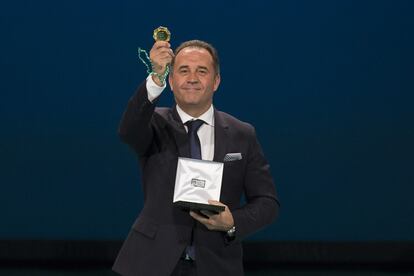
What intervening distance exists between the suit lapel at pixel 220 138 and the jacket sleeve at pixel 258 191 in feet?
0.26

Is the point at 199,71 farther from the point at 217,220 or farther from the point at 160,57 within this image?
the point at 217,220

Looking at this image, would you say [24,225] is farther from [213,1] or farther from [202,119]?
[202,119]

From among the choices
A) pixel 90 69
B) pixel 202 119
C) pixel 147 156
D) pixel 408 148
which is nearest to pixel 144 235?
pixel 147 156

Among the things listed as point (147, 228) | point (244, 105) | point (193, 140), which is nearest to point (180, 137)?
point (193, 140)

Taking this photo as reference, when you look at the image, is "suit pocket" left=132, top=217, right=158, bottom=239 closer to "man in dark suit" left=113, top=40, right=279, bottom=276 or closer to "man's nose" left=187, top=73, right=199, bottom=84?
"man in dark suit" left=113, top=40, right=279, bottom=276

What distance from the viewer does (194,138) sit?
1885mm

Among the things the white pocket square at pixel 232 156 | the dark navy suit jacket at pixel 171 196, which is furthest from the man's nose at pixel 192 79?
the white pocket square at pixel 232 156

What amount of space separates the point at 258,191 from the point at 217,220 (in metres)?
0.20

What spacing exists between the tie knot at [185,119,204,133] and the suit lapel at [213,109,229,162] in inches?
1.7

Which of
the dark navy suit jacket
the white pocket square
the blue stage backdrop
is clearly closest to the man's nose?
the dark navy suit jacket

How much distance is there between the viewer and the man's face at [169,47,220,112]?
73.9 inches

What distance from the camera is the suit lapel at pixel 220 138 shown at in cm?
185

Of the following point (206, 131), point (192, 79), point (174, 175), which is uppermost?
point (192, 79)

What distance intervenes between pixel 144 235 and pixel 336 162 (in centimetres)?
291
